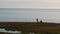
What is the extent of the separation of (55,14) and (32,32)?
35 cm

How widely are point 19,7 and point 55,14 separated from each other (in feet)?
0.96

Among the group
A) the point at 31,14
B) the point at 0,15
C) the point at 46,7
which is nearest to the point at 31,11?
the point at 31,14

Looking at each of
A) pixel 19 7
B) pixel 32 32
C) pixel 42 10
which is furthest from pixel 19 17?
pixel 32 32

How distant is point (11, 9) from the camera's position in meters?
1.01

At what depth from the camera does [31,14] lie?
1015mm

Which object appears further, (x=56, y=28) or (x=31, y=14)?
(x=31, y=14)

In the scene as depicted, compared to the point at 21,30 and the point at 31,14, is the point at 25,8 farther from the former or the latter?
the point at 21,30

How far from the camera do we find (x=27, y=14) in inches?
40.2

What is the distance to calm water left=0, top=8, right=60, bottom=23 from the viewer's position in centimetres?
99

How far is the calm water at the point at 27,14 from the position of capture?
0.99 m

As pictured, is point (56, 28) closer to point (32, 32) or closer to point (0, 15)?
point (32, 32)

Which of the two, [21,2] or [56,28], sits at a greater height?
[21,2]

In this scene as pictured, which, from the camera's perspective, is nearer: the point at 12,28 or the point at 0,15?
the point at 12,28

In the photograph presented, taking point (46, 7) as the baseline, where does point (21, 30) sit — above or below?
below
